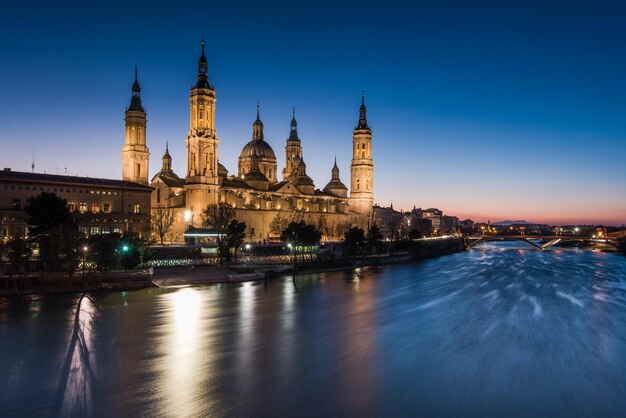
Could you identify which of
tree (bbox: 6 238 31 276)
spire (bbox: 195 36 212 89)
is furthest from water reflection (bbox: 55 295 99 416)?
spire (bbox: 195 36 212 89)

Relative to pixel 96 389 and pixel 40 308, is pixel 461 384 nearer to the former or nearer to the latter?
pixel 96 389

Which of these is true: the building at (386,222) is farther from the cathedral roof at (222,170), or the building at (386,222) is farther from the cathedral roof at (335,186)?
the cathedral roof at (222,170)

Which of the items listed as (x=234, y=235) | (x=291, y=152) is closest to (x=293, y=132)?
(x=291, y=152)

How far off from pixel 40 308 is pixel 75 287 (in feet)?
19.4

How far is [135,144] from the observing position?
228 ft

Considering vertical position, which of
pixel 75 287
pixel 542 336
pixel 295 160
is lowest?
pixel 542 336

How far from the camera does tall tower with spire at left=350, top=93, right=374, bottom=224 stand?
325 ft

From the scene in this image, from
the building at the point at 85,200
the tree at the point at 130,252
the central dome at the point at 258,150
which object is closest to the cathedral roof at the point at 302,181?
the central dome at the point at 258,150

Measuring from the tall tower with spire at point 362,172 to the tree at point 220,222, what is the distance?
38920mm

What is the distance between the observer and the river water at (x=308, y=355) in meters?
15.2

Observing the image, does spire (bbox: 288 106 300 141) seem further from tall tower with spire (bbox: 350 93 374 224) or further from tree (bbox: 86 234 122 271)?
tree (bbox: 86 234 122 271)

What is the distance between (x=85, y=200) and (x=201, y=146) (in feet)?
58.0

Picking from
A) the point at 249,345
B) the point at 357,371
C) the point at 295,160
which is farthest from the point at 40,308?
the point at 295,160

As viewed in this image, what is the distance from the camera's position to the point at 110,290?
3519 centimetres
